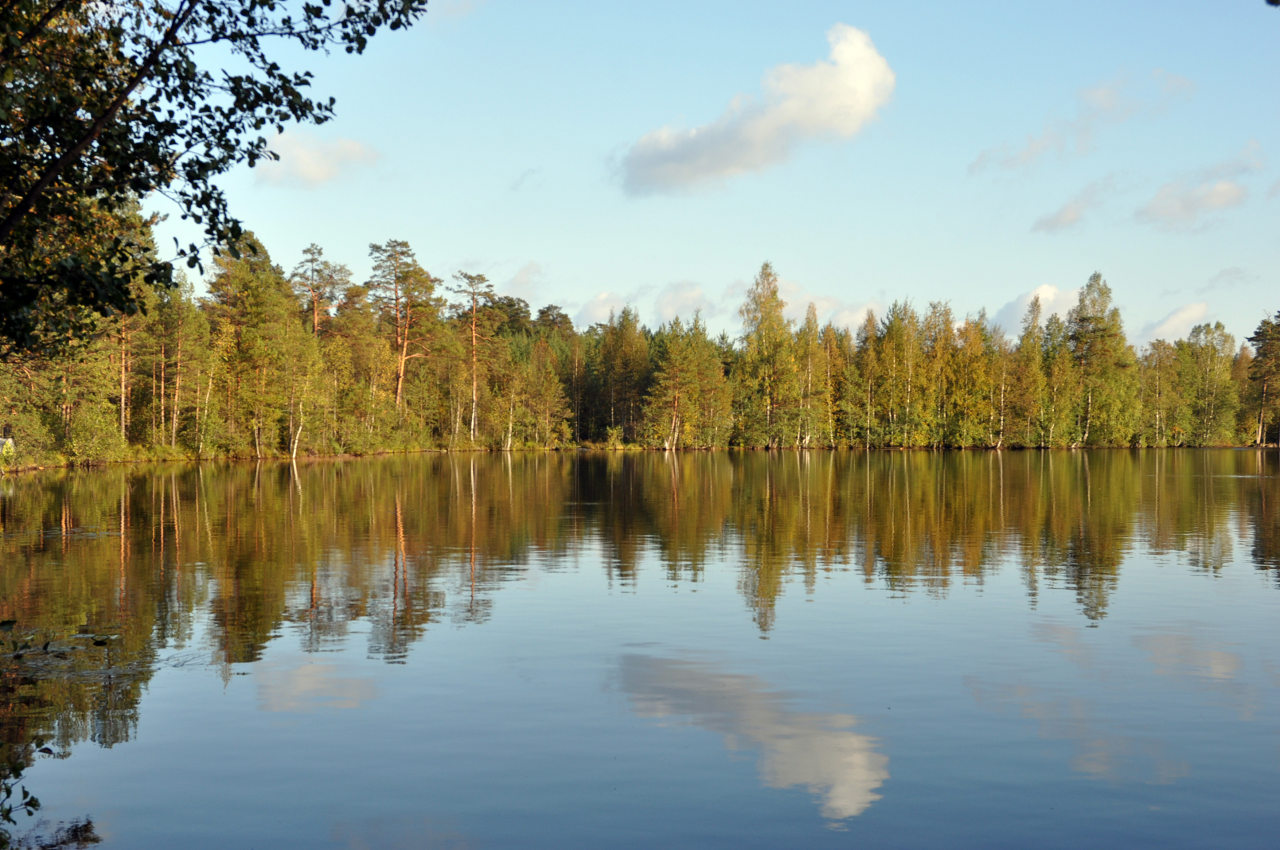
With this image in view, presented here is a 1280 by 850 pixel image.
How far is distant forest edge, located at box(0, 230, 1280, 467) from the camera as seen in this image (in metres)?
80.2

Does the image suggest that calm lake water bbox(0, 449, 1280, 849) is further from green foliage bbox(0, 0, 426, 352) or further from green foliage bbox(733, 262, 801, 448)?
green foliage bbox(733, 262, 801, 448)

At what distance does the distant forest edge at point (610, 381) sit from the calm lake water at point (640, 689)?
5322 cm

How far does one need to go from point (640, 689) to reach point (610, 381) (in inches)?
4543

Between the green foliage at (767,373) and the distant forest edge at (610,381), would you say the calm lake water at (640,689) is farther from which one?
the green foliage at (767,373)

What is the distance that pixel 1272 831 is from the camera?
849cm

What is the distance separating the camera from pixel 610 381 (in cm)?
12800

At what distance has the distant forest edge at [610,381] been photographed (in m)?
80.2

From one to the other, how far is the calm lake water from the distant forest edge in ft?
175

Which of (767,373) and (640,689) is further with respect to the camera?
(767,373)

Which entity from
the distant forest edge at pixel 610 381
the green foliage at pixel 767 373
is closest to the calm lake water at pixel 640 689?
the distant forest edge at pixel 610 381

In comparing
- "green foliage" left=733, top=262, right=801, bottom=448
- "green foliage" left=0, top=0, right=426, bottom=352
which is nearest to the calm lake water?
"green foliage" left=0, top=0, right=426, bottom=352

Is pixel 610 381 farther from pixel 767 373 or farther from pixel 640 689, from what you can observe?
pixel 640 689

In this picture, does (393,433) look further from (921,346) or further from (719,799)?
(719,799)

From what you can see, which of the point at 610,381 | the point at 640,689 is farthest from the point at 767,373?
the point at 640,689
